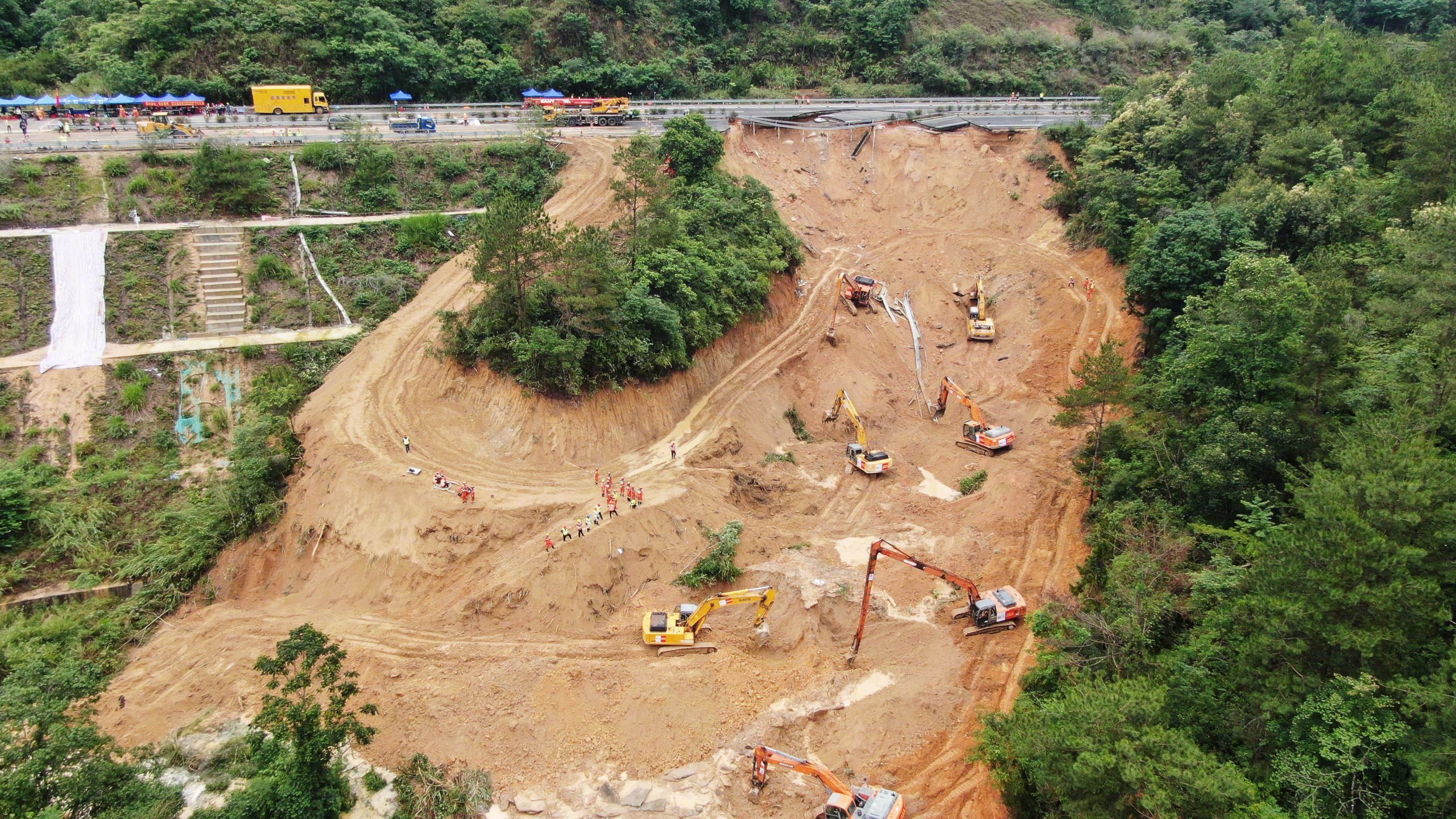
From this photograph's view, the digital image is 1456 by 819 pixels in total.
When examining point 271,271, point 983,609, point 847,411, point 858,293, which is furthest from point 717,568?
point 271,271

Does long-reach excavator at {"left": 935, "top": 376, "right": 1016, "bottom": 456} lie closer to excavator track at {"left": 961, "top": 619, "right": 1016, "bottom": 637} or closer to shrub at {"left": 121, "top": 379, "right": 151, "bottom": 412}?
excavator track at {"left": 961, "top": 619, "right": 1016, "bottom": 637}

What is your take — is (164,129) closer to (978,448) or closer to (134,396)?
(134,396)

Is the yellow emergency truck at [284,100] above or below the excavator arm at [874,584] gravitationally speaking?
above

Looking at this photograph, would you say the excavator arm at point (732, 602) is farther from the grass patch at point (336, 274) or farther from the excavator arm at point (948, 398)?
the grass patch at point (336, 274)

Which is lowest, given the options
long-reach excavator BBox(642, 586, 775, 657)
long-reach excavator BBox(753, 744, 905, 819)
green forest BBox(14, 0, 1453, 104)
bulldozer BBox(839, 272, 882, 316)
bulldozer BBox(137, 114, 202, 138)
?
long-reach excavator BBox(753, 744, 905, 819)

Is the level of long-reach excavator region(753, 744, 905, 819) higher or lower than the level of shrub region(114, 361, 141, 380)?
lower

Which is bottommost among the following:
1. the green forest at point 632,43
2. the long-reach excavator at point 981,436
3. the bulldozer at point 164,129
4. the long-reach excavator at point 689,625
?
the long-reach excavator at point 689,625

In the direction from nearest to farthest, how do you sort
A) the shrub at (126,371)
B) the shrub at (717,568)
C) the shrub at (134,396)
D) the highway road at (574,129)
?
the shrub at (717,568) < the shrub at (134,396) < the shrub at (126,371) < the highway road at (574,129)

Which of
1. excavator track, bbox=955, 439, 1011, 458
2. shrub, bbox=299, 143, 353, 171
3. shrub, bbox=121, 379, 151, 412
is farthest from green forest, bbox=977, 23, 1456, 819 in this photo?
shrub, bbox=299, 143, 353, 171

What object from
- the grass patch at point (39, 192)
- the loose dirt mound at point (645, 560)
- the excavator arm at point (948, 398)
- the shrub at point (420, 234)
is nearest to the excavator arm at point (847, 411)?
the loose dirt mound at point (645, 560)

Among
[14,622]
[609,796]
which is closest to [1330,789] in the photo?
[609,796]
